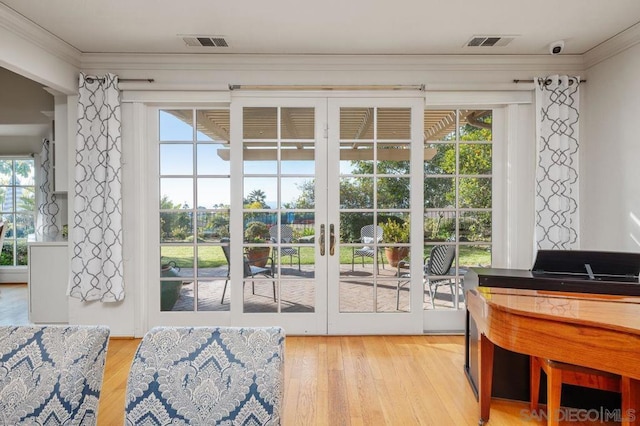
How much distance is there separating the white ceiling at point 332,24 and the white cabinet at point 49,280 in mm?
1906

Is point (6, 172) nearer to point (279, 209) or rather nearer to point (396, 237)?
point (279, 209)

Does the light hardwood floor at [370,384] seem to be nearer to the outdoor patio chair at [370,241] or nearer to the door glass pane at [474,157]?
the outdoor patio chair at [370,241]

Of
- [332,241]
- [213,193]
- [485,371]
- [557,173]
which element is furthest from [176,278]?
[557,173]

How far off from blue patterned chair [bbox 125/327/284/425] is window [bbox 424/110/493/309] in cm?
266

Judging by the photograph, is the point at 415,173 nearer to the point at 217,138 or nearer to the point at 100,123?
the point at 217,138

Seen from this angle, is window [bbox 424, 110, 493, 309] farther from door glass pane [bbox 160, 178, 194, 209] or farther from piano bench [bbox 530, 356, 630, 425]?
door glass pane [bbox 160, 178, 194, 209]

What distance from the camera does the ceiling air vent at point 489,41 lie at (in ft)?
9.93

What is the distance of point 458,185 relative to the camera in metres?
3.57

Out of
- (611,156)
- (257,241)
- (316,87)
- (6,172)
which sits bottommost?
(257,241)

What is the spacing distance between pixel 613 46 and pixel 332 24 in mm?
2354

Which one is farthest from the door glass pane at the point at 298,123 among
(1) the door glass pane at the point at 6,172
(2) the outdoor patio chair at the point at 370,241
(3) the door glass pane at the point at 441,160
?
(1) the door glass pane at the point at 6,172

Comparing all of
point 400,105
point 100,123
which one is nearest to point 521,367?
point 400,105

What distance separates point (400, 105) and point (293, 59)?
1.08m

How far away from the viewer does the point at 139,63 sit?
341cm
